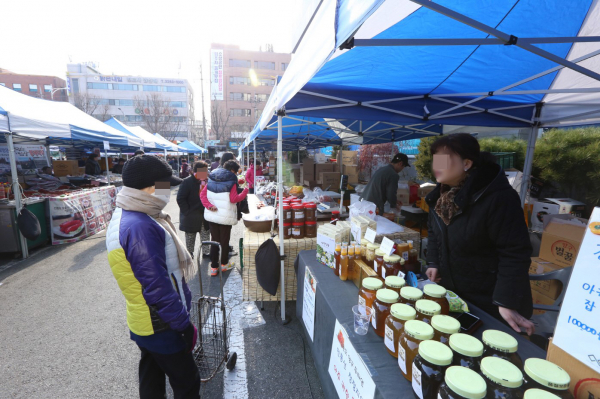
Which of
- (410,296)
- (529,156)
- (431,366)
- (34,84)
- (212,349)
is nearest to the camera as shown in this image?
(431,366)

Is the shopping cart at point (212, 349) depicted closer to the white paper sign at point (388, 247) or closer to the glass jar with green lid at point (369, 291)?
the glass jar with green lid at point (369, 291)

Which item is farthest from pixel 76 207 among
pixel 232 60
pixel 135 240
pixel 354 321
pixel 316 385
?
pixel 232 60

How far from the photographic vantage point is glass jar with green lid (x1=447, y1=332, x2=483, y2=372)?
3.08 feet

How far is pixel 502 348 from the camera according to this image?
0.96 meters

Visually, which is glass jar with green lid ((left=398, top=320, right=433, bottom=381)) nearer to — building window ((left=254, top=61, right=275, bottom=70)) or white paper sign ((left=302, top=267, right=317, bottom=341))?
white paper sign ((left=302, top=267, right=317, bottom=341))

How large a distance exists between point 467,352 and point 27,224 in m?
6.90

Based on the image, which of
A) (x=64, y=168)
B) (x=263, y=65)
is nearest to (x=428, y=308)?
(x=64, y=168)

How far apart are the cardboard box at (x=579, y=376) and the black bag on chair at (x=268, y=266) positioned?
2.40 meters

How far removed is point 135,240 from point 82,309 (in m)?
3.01

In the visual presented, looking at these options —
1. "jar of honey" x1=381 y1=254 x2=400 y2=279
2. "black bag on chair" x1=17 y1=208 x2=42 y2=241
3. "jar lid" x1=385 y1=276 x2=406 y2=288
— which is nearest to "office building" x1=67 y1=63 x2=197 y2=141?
"black bag on chair" x1=17 y1=208 x2=42 y2=241

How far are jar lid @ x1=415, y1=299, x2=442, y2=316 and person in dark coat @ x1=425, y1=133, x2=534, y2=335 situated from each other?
54cm

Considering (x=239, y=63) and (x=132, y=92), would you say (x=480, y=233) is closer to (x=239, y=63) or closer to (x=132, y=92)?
(x=239, y=63)

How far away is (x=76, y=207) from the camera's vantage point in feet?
20.6

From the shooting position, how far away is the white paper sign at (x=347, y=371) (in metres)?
1.24
